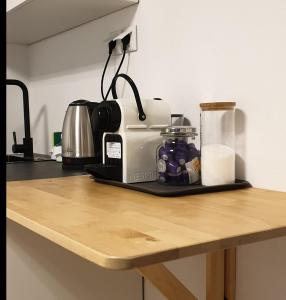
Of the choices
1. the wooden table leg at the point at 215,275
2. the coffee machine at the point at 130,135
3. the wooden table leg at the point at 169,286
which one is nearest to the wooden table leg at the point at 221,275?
the wooden table leg at the point at 215,275

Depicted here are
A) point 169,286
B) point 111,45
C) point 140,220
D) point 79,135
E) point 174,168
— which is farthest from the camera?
point 111,45

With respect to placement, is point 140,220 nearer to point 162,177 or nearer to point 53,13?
point 162,177

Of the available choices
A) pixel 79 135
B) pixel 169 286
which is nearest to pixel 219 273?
pixel 169 286

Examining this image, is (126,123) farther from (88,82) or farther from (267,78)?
(88,82)

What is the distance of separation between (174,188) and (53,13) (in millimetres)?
1043

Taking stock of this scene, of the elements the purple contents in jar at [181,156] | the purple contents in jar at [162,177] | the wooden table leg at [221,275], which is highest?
the purple contents in jar at [181,156]

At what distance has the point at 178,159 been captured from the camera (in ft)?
3.60

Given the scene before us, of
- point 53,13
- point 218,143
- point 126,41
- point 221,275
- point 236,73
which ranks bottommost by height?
point 221,275

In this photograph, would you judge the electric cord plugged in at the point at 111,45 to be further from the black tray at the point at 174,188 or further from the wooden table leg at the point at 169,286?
the wooden table leg at the point at 169,286

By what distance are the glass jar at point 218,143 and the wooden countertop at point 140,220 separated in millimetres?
61

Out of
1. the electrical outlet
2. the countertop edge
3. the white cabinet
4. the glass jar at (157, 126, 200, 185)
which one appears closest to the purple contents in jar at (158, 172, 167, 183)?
the glass jar at (157, 126, 200, 185)

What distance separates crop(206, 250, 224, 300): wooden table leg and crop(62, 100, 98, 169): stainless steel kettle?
1.91 ft

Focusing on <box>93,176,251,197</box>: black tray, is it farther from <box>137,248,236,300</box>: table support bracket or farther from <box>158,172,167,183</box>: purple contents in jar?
<box>137,248,236,300</box>: table support bracket

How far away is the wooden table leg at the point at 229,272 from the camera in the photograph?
1173mm
